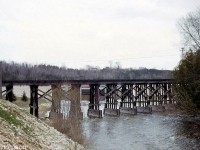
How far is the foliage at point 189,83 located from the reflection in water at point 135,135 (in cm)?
171

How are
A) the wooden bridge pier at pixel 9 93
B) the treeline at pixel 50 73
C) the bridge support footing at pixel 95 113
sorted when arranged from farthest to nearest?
the bridge support footing at pixel 95 113 < the treeline at pixel 50 73 < the wooden bridge pier at pixel 9 93

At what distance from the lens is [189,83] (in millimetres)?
26188

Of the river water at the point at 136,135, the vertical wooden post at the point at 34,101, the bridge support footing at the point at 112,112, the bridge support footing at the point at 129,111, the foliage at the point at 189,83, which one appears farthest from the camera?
the bridge support footing at the point at 129,111

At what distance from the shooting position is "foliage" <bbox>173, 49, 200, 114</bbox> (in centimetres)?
2491

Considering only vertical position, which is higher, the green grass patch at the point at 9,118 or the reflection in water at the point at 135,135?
the green grass patch at the point at 9,118

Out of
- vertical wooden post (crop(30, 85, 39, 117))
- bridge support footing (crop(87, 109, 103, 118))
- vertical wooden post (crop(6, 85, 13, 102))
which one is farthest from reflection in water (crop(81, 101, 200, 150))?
vertical wooden post (crop(6, 85, 13, 102))

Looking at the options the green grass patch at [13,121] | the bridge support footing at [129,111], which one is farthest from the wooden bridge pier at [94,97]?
the green grass patch at [13,121]

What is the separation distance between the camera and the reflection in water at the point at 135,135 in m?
18.2

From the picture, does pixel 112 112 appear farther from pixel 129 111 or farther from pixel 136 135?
pixel 136 135

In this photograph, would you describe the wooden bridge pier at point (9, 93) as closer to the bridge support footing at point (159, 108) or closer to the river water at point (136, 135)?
the river water at point (136, 135)

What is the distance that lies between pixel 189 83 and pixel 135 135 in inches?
256

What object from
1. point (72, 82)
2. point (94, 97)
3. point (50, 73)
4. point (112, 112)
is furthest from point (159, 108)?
point (50, 73)

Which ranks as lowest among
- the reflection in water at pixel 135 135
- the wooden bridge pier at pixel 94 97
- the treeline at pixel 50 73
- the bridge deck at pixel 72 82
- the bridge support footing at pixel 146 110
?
the reflection in water at pixel 135 135

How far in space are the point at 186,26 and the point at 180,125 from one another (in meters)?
12.0
